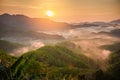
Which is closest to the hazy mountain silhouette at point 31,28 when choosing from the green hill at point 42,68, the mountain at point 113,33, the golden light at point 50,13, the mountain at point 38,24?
the mountain at point 38,24

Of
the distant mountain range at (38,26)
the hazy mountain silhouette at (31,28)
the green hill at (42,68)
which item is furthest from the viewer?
the hazy mountain silhouette at (31,28)

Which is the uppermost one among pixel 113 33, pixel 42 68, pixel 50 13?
pixel 50 13

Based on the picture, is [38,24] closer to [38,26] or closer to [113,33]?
[38,26]

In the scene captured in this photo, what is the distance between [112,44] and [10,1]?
2.82 m

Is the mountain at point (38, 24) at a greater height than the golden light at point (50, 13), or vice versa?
the golden light at point (50, 13)

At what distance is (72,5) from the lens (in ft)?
21.9

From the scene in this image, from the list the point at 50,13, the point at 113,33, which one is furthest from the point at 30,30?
the point at 113,33

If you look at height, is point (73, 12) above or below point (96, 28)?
above

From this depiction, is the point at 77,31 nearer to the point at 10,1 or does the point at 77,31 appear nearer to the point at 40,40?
the point at 40,40

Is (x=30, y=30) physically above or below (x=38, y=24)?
below

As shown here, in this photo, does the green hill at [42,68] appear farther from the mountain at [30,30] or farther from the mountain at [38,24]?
the mountain at [38,24]

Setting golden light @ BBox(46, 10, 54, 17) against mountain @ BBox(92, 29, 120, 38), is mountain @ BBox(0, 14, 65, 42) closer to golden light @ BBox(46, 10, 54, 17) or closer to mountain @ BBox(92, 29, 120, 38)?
golden light @ BBox(46, 10, 54, 17)

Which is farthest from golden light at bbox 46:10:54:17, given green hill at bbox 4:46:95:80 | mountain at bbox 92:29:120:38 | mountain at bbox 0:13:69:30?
mountain at bbox 92:29:120:38

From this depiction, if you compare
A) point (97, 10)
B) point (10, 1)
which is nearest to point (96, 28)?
point (97, 10)
